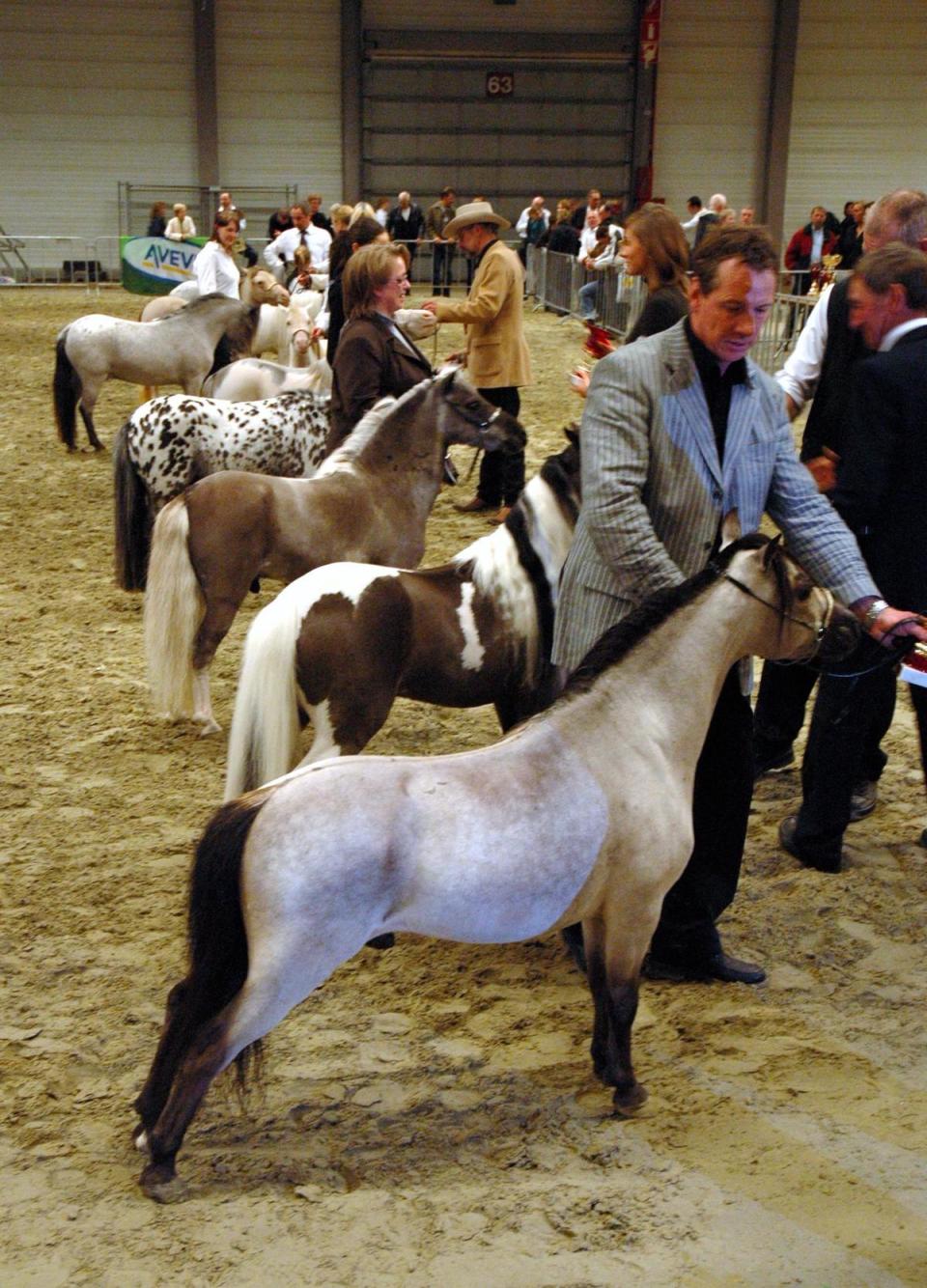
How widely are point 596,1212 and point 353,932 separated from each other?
0.87m

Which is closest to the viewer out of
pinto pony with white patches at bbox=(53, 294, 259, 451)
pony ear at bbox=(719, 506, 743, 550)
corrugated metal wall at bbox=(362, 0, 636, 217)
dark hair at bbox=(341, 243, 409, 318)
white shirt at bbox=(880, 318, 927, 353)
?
pony ear at bbox=(719, 506, 743, 550)

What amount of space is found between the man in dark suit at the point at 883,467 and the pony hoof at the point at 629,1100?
1.47m

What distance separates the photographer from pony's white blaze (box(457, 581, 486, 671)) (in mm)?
4363

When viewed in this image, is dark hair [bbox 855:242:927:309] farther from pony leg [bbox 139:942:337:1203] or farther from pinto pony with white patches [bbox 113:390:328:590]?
pinto pony with white patches [bbox 113:390:328:590]

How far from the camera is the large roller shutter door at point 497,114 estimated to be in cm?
2727

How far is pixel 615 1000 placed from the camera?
3.15 m

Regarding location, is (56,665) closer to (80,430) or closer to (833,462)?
(833,462)

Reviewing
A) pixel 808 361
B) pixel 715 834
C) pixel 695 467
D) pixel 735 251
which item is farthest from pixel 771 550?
pixel 808 361

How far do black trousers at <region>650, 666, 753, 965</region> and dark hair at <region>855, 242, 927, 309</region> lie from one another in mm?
1438

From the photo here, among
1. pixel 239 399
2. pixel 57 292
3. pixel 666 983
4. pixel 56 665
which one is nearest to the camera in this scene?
pixel 666 983

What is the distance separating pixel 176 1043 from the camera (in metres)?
2.88

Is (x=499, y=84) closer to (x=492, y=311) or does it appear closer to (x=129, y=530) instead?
(x=492, y=311)

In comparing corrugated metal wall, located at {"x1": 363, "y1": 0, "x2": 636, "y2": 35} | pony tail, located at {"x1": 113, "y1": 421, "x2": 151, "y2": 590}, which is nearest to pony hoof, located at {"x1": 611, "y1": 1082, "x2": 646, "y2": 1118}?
pony tail, located at {"x1": 113, "y1": 421, "x2": 151, "y2": 590}

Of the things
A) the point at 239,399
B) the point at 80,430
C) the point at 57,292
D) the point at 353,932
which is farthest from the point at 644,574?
the point at 57,292
